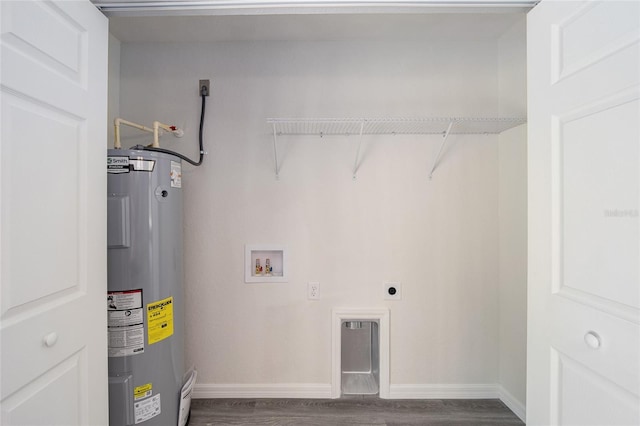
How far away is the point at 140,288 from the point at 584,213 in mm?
1752

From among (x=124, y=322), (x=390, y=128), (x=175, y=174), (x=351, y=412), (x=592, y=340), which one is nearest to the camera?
(x=592, y=340)

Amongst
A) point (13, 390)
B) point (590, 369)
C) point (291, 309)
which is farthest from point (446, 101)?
point (13, 390)

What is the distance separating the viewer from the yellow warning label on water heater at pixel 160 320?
1358 millimetres

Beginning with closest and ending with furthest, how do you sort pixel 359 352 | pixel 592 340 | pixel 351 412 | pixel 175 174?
1. pixel 592 340
2. pixel 175 174
3. pixel 351 412
4. pixel 359 352

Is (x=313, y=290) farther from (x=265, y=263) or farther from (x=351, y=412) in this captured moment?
(x=351, y=412)

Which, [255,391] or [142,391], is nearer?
[142,391]

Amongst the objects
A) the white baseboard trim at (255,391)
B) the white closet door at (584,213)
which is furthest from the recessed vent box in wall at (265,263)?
the white closet door at (584,213)

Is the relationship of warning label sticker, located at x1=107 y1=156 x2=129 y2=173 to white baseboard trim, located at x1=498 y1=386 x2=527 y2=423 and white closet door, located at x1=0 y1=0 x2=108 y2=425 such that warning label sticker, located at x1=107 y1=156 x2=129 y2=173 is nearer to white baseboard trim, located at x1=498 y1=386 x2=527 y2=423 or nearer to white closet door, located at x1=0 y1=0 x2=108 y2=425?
white closet door, located at x1=0 y1=0 x2=108 y2=425

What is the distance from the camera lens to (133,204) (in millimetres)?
1314

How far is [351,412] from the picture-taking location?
67.1 inches

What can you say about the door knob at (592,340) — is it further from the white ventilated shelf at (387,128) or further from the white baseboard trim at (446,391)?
the white baseboard trim at (446,391)

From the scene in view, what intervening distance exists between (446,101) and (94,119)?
1.93m

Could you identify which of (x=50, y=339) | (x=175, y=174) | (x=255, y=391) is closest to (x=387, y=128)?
(x=175, y=174)

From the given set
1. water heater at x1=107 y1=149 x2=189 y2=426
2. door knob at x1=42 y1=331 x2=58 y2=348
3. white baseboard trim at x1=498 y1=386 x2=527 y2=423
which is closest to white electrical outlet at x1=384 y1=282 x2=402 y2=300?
white baseboard trim at x1=498 y1=386 x2=527 y2=423
